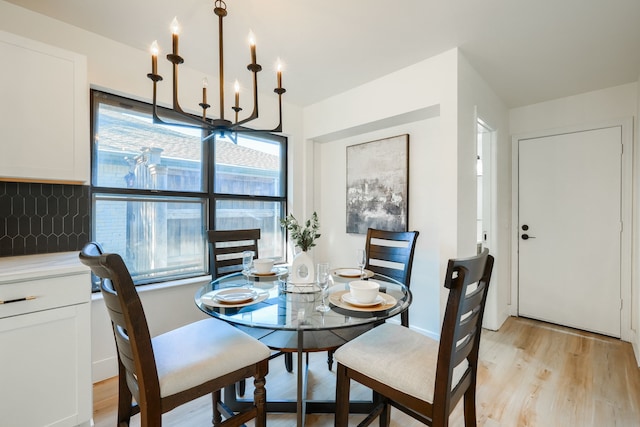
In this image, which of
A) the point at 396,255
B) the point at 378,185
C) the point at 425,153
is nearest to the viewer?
the point at 396,255

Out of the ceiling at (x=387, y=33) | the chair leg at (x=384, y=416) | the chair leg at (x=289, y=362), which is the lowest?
the chair leg at (x=289, y=362)

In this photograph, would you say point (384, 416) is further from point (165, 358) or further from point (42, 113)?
point (42, 113)

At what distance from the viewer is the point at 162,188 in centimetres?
245

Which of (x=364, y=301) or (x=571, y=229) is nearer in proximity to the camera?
(x=364, y=301)

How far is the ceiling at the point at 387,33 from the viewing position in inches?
68.5

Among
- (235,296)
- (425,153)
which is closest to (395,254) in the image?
(425,153)

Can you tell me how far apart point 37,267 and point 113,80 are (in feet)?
4.80

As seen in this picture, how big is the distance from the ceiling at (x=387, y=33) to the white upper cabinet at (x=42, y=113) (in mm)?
418

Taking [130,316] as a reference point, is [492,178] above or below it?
above

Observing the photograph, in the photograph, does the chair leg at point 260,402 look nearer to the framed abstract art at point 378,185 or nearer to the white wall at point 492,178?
the white wall at point 492,178

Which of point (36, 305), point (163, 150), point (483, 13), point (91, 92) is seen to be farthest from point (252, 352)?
point (483, 13)

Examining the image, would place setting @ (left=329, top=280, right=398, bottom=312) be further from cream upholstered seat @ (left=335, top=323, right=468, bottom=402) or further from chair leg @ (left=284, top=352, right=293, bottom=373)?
chair leg @ (left=284, top=352, right=293, bottom=373)

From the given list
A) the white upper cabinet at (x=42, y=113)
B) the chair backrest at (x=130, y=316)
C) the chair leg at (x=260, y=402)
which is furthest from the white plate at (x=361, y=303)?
the white upper cabinet at (x=42, y=113)

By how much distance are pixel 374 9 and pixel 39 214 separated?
255 cm
